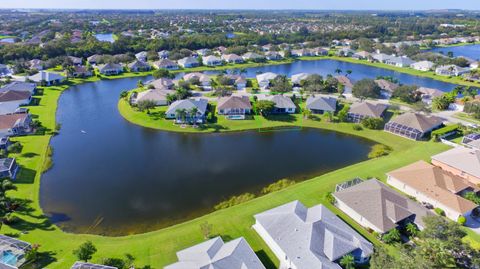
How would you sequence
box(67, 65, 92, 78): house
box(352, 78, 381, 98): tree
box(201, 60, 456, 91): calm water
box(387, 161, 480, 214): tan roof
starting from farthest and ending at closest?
box(201, 60, 456, 91): calm water → box(67, 65, 92, 78): house → box(352, 78, 381, 98): tree → box(387, 161, 480, 214): tan roof

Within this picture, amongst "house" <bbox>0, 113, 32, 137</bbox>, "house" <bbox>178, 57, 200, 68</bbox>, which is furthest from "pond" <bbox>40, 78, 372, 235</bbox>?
"house" <bbox>178, 57, 200, 68</bbox>

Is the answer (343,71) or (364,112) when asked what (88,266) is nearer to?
(364,112)

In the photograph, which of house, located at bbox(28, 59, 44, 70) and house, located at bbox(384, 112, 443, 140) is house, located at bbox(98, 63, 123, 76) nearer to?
house, located at bbox(28, 59, 44, 70)

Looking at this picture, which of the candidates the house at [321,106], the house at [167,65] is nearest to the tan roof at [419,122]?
the house at [321,106]

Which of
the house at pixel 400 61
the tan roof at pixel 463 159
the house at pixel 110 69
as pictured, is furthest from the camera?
the house at pixel 400 61

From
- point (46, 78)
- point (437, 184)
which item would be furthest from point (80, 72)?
point (437, 184)

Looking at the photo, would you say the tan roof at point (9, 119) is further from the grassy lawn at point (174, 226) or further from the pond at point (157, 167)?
the pond at point (157, 167)

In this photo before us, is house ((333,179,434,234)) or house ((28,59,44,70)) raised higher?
house ((28,59,44,70))
